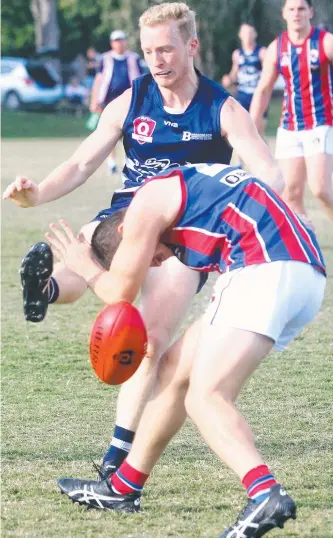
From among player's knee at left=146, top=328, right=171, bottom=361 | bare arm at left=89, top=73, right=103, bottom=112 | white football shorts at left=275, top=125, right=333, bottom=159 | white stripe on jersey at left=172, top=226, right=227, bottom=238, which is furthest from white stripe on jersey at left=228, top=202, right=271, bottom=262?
bare arm at left=89, top=73, right=103, bottom=112

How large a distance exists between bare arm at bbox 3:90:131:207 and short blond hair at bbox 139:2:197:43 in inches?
16.2

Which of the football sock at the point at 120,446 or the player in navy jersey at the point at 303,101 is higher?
the player in navy jersey at the point at 303,101

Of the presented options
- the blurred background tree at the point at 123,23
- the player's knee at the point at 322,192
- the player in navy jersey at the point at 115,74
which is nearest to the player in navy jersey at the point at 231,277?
the player's knee at the point at 322,192

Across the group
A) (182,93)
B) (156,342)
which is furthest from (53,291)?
(182,93)

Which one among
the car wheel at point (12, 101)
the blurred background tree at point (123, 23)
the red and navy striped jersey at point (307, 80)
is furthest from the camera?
the blurred background tree at point (123, 23)

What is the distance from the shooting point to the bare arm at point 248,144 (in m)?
4.99

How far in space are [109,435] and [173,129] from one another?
1583 mm

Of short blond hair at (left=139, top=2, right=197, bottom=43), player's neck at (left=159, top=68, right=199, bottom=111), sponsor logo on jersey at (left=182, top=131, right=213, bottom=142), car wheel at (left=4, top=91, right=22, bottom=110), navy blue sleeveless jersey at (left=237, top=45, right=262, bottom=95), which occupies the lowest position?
car wheel at (left=4, top=91, right=22, bottom=110)

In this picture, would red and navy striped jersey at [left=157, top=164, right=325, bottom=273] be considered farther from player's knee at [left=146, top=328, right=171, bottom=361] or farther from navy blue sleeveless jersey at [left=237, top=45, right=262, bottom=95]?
navy blue sleeveless jersey at [left=237, top=45, right=262, bottom=95]

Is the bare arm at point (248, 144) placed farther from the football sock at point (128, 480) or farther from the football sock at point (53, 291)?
the football sock at point (128, 480)

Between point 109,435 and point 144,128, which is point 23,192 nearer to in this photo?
point 144,128

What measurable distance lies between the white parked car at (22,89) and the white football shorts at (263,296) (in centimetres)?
3558

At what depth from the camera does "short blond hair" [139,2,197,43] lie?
5000 millimetres

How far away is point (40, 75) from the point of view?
4162 cm
